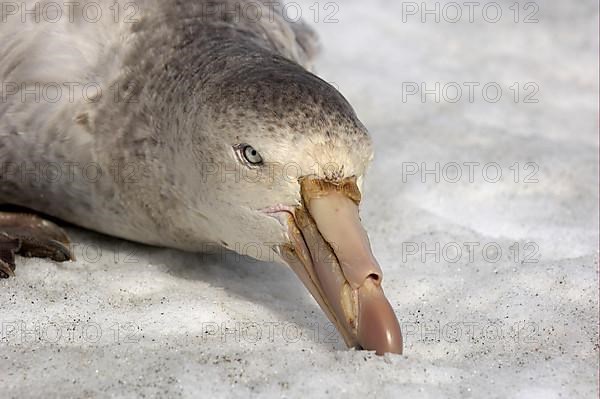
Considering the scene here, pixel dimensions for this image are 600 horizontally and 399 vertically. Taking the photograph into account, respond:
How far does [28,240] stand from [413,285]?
1436 millimetres

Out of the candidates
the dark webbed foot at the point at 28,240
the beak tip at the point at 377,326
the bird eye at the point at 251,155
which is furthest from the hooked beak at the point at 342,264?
the dark webbed foot at the point at 28,240

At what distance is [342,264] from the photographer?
9.22 feet

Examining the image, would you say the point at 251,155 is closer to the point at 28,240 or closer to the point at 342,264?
the point at 342,264

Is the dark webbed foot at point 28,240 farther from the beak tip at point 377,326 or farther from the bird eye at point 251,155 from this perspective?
the beak tip at point 377,326

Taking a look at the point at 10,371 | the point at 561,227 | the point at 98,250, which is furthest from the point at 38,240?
the point at 561,227

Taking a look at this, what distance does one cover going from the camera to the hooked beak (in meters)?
2.74

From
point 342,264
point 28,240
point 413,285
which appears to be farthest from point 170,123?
point 413,285

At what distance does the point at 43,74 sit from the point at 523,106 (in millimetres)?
2784

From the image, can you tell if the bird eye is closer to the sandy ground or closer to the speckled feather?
the speckled feather

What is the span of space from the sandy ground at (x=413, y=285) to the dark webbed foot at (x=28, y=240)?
60mm

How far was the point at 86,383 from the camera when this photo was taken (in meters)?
2.60

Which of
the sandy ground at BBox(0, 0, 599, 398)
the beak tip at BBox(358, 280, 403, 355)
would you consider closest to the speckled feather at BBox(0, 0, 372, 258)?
the sandy ground at BBox(0, 0, 599, 398)

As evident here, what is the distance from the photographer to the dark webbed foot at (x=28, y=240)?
331 centimetres

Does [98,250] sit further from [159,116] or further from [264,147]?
[264,147]
